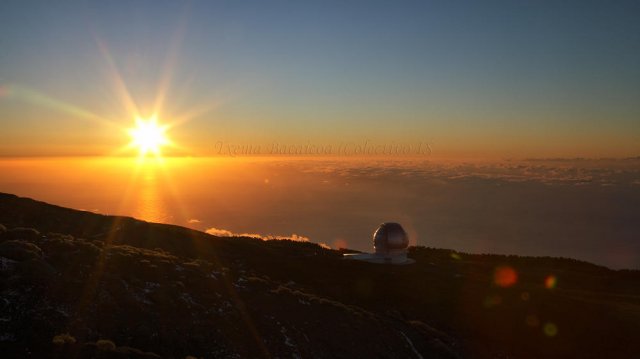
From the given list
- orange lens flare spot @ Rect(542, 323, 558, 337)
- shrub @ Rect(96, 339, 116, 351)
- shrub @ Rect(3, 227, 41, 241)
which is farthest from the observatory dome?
shrub @ Rect(96, 339, 116, 351)

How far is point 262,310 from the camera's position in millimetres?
24203

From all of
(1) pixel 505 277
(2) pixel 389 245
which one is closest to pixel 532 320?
(2) pixel 389 245

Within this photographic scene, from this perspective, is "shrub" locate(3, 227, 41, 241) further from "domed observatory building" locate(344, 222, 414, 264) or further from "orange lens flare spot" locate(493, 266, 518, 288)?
"orange lens flare spot" locate(493, 266, 518, 288)

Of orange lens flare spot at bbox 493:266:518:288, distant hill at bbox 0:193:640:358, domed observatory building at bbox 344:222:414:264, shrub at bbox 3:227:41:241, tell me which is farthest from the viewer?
domed observatory building at bbox 344:222:414:264

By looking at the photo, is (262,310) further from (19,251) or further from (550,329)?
(550,329)

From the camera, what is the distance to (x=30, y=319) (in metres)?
17.1

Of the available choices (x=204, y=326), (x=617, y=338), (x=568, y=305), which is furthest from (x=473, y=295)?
(x=204, y=326)

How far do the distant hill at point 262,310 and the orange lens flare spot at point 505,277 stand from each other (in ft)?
2.56

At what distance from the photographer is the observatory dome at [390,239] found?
181ft

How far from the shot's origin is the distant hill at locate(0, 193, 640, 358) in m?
18.0

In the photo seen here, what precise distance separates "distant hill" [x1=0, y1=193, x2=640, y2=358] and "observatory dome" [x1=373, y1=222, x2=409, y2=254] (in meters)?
4.93

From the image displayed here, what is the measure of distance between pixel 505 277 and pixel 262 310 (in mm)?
42250

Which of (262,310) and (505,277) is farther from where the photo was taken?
(505,277)

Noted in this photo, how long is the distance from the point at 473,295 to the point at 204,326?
28.3 meters
